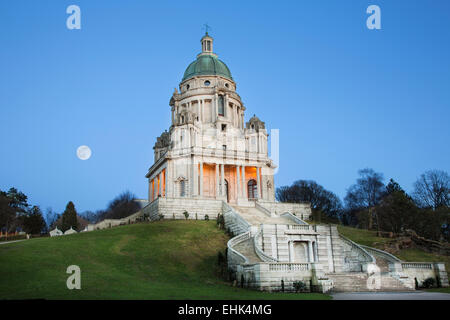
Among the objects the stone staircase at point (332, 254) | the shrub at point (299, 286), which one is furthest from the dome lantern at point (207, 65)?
the shrub at point (299, 286)

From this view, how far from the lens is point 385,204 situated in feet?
179

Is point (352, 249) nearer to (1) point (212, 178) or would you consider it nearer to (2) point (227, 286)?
(2) point (227, 286)

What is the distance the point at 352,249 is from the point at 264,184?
92.5 feet

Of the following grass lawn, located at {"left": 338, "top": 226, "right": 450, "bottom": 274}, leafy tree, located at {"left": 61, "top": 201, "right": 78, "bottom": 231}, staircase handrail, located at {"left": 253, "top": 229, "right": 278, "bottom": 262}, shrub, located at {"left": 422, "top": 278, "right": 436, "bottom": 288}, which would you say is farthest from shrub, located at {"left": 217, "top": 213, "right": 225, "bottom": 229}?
leafy tree, located at {"left": 61, "top": 201, "right": 78, "bottom": 231}

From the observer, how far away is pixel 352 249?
1336 inches

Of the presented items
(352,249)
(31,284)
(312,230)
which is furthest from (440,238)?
(31,284)

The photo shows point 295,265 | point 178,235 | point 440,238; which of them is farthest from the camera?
point 440,238

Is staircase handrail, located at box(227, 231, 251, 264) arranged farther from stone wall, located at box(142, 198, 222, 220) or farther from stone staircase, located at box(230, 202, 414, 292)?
stone wall, located at box(142, 198, 222, 220)

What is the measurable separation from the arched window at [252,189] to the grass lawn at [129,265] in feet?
77.2

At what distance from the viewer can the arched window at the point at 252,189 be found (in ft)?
207

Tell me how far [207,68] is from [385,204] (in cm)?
3670

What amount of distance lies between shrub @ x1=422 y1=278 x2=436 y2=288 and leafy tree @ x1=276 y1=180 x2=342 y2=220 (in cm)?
5612

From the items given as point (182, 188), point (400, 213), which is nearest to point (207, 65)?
point (182, 188)

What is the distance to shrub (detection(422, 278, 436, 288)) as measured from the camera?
2881 centimetres
